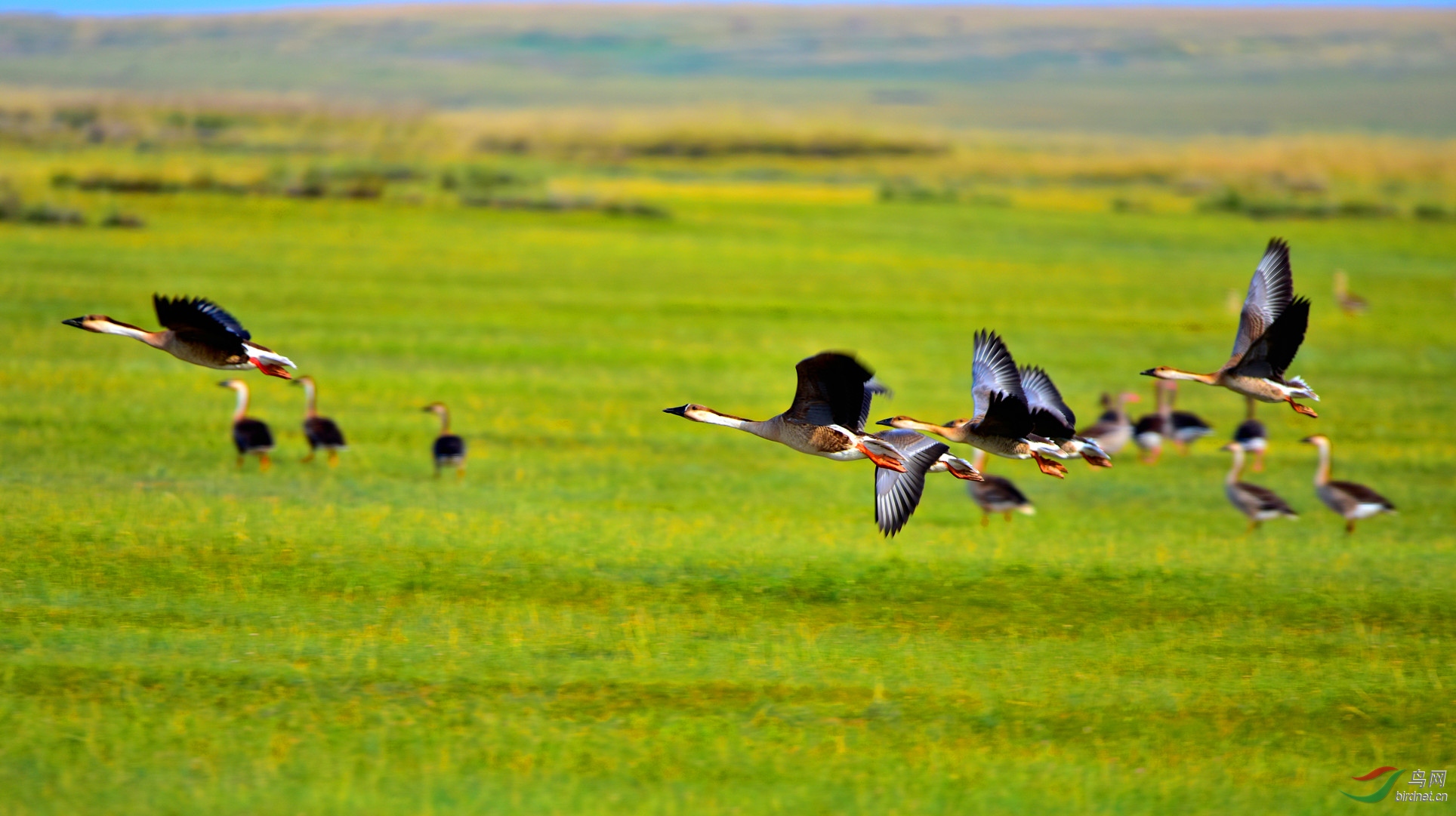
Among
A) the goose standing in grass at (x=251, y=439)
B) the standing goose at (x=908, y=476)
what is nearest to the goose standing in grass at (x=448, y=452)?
the goose standing in grass at (x=251, y=439)

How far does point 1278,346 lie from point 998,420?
72.8 inches

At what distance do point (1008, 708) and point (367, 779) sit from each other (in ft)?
12.1

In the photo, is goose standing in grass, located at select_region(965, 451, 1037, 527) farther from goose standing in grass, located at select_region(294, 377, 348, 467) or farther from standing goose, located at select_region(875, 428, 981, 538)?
goose standing in grass, located at select_region(294, 377, 348, 467)

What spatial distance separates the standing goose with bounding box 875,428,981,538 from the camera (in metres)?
11.4

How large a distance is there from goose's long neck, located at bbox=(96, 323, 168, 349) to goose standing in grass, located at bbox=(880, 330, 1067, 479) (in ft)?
14.8

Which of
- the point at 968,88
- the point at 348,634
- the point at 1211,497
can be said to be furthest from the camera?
the point at 968,88

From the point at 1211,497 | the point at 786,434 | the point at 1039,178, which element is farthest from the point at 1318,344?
the point at 1039,178

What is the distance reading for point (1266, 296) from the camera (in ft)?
38.9

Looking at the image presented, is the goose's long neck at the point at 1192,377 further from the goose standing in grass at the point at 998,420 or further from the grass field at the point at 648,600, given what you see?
the grass field at the point at 648,600

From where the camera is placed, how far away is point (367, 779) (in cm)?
855

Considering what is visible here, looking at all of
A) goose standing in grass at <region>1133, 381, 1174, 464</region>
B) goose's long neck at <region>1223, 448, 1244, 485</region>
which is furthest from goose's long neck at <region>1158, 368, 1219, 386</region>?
goose standing in grass at <region>1133, 381, 1174, 464</region>

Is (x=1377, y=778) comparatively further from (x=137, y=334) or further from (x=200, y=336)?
(x=137, y=334)

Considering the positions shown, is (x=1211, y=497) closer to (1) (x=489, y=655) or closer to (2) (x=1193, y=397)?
(2) (x=1193, y=397)

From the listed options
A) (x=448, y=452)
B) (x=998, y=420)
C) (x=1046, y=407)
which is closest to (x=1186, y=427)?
(x=1046, y=407)
